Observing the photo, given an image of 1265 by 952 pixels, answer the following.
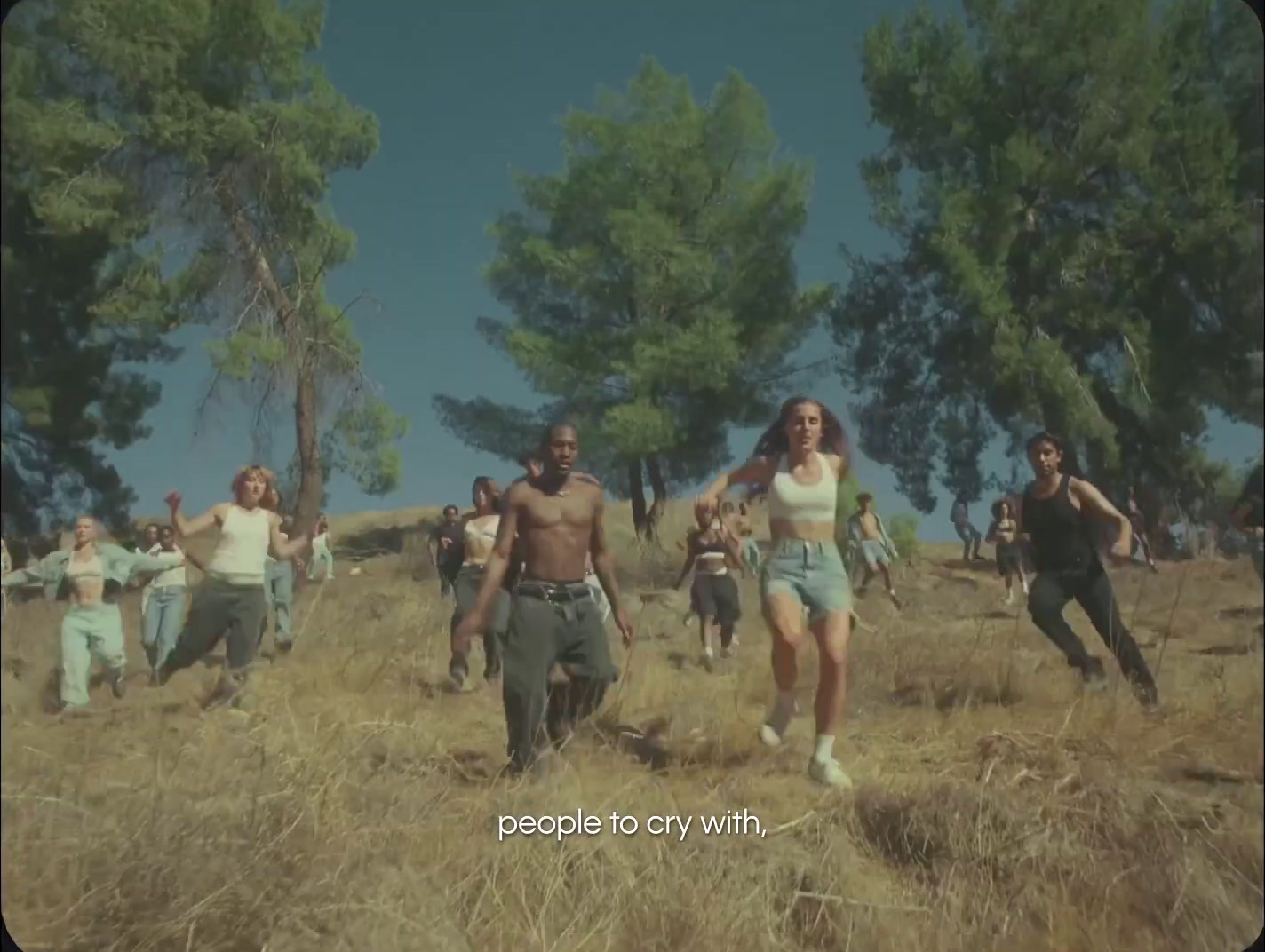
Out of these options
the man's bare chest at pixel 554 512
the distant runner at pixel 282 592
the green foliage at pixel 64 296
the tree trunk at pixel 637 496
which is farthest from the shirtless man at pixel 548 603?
the green foliage at pixel 64 296

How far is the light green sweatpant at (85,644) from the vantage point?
3.05 m

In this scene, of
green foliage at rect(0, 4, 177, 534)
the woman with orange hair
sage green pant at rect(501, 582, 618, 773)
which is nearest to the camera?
green foliage at rect(0, 4, 177, 534)

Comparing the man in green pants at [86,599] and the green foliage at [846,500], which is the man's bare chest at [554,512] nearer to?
the green foliage at [846,500]

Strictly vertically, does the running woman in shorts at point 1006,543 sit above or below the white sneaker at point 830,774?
above

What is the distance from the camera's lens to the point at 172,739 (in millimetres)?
3123

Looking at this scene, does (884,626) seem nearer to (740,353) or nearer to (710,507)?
(710,507)

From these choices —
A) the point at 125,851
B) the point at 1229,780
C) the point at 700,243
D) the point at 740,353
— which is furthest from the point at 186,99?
the point at 1229,780

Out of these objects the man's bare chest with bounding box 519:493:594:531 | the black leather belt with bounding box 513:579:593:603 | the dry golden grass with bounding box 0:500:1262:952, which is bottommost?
the dry golden grass with bounding box 0:500:1262:952

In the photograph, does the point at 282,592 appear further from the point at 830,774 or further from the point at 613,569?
the point at 830,774

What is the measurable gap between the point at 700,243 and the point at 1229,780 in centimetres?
226

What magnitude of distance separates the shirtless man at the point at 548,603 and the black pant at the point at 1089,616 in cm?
137

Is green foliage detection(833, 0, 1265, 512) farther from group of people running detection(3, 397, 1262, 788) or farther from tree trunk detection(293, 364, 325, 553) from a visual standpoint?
tree trunk detection(293, 364, 325, 553)

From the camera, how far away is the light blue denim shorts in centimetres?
320

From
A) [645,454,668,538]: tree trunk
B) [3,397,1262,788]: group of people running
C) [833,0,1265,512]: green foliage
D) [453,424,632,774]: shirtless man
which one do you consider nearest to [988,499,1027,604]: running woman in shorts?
[3,397,1262,788]: group of people running
